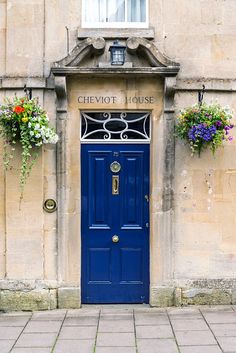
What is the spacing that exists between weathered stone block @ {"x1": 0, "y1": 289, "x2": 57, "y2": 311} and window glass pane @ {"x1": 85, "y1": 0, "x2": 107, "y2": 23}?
4089 millimetres

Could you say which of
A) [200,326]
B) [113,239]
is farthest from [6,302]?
[200,326]

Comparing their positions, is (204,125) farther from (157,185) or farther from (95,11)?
(95,11)

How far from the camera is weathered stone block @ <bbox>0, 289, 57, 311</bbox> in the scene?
7336mm

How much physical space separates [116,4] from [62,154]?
7.93 ft

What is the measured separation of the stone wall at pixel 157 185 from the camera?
7.37m

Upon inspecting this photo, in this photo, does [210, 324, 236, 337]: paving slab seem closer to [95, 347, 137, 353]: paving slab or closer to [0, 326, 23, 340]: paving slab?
[95, 347, 137, 353]: paving slab

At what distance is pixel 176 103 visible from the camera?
24.5 ft

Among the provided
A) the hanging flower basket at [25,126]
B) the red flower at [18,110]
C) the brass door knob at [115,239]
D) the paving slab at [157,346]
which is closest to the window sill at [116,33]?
the hanging flower basket at [25,126]

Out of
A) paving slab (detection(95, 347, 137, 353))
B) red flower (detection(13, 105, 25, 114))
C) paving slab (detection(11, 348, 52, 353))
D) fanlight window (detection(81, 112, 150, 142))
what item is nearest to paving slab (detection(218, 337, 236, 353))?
paving slab (detection(95, 347, 137, 353))

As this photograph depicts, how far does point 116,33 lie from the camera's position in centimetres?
736

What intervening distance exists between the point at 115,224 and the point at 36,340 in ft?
7.01

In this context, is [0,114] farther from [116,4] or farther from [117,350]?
[117,350]

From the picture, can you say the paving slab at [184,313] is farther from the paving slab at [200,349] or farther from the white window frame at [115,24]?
the white window frame at [115,24]

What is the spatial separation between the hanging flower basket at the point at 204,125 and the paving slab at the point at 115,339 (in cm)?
271
